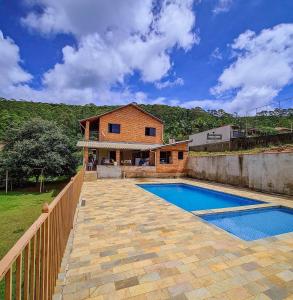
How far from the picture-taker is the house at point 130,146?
2014 centimetres

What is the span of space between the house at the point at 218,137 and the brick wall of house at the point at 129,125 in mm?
7104

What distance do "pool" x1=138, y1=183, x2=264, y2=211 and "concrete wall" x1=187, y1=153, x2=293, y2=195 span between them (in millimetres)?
2330

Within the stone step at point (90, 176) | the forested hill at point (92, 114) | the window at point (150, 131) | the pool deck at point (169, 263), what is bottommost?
the pool deck at point (169, 263)

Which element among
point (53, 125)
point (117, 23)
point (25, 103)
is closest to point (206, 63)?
point (117, 23)

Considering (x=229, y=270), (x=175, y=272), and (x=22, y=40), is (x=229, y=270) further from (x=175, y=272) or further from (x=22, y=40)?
(x=22, y=40)

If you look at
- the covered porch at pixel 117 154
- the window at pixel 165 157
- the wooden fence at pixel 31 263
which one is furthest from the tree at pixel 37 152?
the wooden fence at pixel 31 263

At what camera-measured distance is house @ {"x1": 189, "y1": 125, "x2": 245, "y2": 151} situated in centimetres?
2741

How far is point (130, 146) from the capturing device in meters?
22.4

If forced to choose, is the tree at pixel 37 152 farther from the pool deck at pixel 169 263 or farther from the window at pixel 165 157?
the pool deck at pixel 169 263

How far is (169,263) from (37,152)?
17.4 metres

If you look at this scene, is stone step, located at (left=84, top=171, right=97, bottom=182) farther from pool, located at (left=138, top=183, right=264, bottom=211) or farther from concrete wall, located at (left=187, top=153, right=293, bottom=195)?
concrete wall, located at (left=187, top=153, right=293, bottom=195)

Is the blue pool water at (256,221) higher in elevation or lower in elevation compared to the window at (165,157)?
lower

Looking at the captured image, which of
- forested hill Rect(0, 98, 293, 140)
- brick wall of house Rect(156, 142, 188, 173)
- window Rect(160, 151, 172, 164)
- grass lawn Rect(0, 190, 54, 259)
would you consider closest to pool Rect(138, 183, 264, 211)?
brick wall of house Rect(156, 142, 188, 173)

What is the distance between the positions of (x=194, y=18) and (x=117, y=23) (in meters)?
4.51
